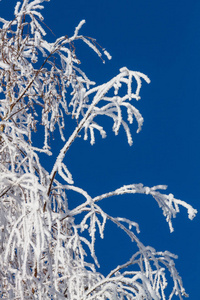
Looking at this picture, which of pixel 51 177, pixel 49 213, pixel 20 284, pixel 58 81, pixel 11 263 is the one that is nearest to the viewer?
pixel 49 213

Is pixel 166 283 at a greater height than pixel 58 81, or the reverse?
pixel 58 81

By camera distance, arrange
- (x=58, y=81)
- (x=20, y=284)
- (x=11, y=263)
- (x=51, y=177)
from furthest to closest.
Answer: (x=58, y=81), (x=11, y=263), (x=51, y=177), (x=20, y=284)

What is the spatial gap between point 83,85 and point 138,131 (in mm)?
1509

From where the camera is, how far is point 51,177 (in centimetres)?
334

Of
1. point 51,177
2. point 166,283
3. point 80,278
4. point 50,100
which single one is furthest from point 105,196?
point 50,100

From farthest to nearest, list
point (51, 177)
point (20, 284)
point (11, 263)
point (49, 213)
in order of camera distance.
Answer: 1. point (11, 263)
2. point (51, 177)
3. point (20, 284)
4. point (49, 213)

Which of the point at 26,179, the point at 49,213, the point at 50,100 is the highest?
the point at 50,100

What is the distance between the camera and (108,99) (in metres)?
3.17

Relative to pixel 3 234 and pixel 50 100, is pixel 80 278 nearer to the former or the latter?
pixel 3 234

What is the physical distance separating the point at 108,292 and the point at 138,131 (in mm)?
1220

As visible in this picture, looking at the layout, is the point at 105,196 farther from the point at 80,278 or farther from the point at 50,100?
the point at 50,100

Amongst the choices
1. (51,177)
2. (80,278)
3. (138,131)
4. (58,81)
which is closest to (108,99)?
(138,131)

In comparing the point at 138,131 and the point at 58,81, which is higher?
the point at 58,81

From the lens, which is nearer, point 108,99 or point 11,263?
point 108,99
